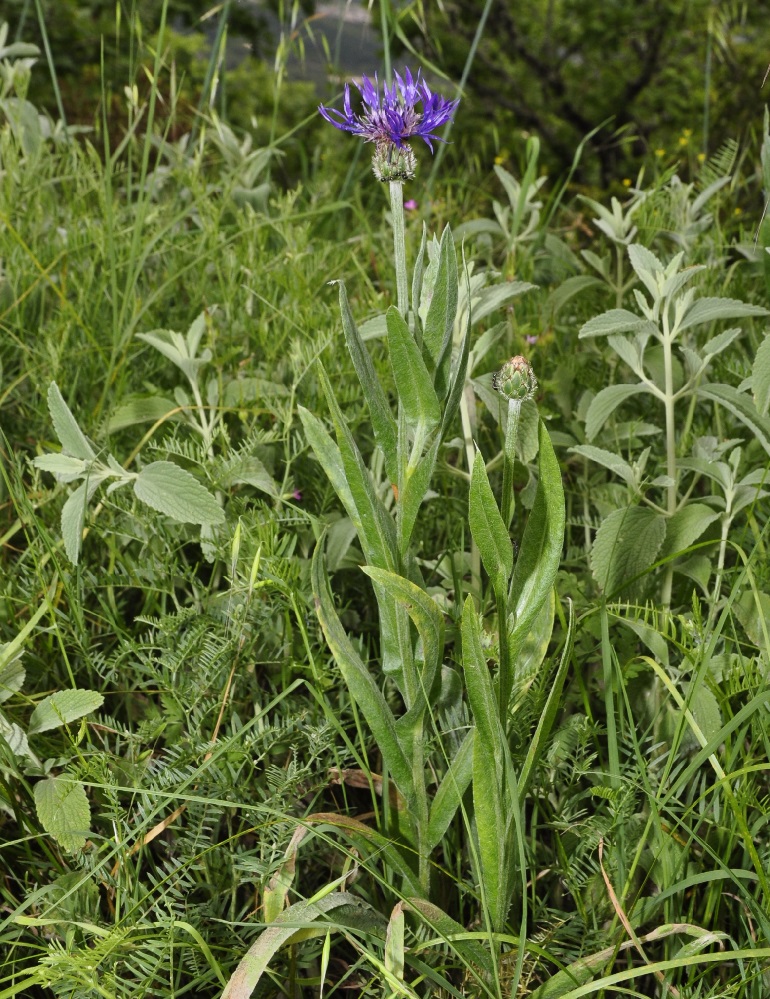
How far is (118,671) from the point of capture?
52.3 inches

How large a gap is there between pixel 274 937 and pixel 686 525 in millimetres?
735

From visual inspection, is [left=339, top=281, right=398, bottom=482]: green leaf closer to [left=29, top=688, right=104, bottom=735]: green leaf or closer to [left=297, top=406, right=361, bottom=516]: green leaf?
[left=297, top=406, right=361, bottom=516]: green leaf

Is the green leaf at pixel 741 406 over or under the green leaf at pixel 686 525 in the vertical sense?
over

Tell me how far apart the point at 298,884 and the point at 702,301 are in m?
0.97

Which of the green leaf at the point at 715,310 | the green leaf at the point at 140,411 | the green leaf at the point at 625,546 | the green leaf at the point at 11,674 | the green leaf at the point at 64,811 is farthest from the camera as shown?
the green leaf at the point at 140,411

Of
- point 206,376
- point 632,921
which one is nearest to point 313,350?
point 206,376

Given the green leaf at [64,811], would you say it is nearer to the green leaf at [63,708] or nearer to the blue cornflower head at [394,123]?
the green leaf at [63,708]

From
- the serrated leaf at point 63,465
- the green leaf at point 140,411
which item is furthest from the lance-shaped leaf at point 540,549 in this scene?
the green leaf at point 140,411

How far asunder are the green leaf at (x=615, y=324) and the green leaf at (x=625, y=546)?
0.89 ft

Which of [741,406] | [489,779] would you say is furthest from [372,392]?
[741,406]

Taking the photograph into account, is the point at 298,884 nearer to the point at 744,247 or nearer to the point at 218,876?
the point at 218,876

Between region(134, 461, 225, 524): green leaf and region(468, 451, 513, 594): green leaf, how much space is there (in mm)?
387

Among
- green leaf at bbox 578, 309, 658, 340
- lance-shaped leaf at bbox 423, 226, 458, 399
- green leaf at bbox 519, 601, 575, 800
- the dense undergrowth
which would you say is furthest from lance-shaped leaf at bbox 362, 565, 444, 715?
green leaf at bbox 578, 309, 658, 340

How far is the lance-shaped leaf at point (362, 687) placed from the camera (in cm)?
98
